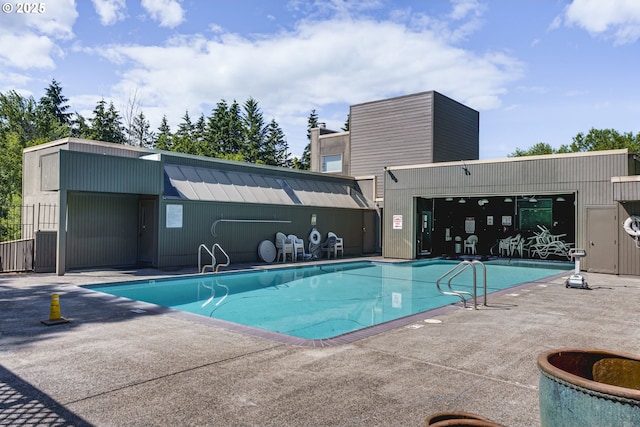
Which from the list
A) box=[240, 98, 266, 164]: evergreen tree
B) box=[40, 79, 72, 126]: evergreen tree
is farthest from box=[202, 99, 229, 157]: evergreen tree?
box=[40, 79, 72, 126]: evergreen tree

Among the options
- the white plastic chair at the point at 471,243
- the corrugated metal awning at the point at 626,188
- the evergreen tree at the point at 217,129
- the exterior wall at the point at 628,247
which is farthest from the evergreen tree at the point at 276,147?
the corrugated metal awning at the point at 626,188

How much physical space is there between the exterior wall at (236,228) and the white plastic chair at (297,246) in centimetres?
37

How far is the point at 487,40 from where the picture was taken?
1154cm

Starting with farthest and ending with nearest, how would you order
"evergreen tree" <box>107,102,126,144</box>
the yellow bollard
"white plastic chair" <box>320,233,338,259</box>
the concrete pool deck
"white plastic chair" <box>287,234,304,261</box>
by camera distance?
1. "evergreen tree" <box>107,102,126,144</box>
2. "white plastic chair" <box>320,233,338,259</box>
3. "white plastic chair" <box>287,234,304,261</box>
4. the yellow bollard
5. the concrete pool deck

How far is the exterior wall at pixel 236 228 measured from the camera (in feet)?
42.2

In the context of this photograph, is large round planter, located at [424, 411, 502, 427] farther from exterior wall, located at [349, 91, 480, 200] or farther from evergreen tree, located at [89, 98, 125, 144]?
evergreen tree, located at [89, 98, 125, 144]

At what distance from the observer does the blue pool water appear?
760 cm

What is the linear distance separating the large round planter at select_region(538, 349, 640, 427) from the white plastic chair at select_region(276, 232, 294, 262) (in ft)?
42.4

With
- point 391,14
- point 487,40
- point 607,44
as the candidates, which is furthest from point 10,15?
point 607,44

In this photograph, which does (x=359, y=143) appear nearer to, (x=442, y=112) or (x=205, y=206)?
(x=442, y=112)

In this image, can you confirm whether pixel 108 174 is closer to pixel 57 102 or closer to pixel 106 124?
pixel 106 124

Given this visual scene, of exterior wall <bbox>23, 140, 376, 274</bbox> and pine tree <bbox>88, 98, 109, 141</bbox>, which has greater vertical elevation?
pine tree <bbox>88, 98, 109, 141</bbox>

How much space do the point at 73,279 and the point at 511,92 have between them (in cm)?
1623

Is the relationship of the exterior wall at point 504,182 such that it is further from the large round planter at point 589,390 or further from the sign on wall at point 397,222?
the large round planter at point 589,390
